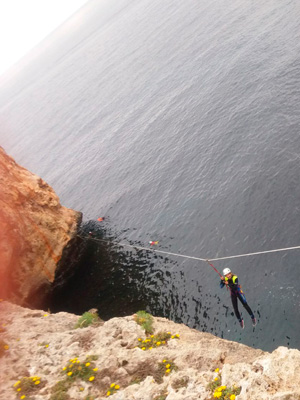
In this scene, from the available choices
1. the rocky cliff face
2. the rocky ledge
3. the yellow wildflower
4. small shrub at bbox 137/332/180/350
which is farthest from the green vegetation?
the rocky cliff face

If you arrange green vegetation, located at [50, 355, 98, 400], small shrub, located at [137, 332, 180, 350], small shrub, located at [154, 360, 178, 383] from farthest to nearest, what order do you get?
small shrub, located at [137, 332, 180, 350] < small shrub, located at [154, 360, 178, 383] < green vegetation, located at [50, 355, 98, 400]

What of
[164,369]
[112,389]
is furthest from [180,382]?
[112,389]

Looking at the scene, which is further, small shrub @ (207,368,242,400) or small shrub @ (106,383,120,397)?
small shrub @ (106,383,120,397)

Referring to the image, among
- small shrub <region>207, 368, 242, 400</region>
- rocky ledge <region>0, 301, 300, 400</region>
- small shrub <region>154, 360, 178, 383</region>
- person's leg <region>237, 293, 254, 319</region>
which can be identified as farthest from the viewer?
person's leg <region>237, 293, 254, 319</region>

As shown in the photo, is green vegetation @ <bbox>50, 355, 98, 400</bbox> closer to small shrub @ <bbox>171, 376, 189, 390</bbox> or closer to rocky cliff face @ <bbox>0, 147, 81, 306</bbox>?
small shrub @ <bbox>171, 376, 189, 390</bbox>

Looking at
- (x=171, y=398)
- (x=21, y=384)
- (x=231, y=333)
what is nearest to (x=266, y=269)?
(x=231, y=333)

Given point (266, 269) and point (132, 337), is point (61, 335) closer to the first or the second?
point (132, 337)

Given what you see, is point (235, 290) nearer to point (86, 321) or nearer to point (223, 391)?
point (86, 321)
